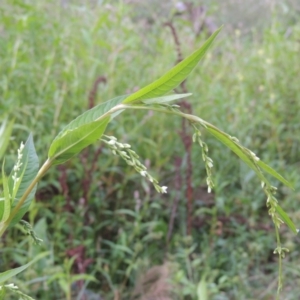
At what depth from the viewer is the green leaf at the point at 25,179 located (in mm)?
466

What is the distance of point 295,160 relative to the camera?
271 cm

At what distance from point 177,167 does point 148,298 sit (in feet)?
1.83

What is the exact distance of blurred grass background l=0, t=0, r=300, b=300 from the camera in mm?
1893

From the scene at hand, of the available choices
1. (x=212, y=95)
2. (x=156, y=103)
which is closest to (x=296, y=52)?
(x=212, y=95)

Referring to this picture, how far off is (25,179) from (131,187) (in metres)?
1.82

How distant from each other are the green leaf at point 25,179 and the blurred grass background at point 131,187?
1.09m

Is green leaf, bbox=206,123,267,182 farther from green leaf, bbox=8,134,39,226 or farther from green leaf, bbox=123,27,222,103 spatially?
green leaf, bbox=8,134,39,226

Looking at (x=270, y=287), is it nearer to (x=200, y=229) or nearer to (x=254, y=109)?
(x=200, y=229)

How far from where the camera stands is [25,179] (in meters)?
0.50

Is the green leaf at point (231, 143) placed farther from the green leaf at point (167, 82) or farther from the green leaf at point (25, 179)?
the green leaf at point (25, 179)

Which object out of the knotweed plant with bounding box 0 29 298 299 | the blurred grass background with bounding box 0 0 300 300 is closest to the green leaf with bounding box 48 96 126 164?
the knotweed plant with bounding box 0 29 298 299

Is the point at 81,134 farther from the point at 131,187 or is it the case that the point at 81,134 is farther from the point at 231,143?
the point at 131,187

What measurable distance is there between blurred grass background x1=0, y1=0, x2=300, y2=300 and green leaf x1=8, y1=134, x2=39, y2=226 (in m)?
1.09

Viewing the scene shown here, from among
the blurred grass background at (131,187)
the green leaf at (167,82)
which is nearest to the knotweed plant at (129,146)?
the green leaf at (167,82)
